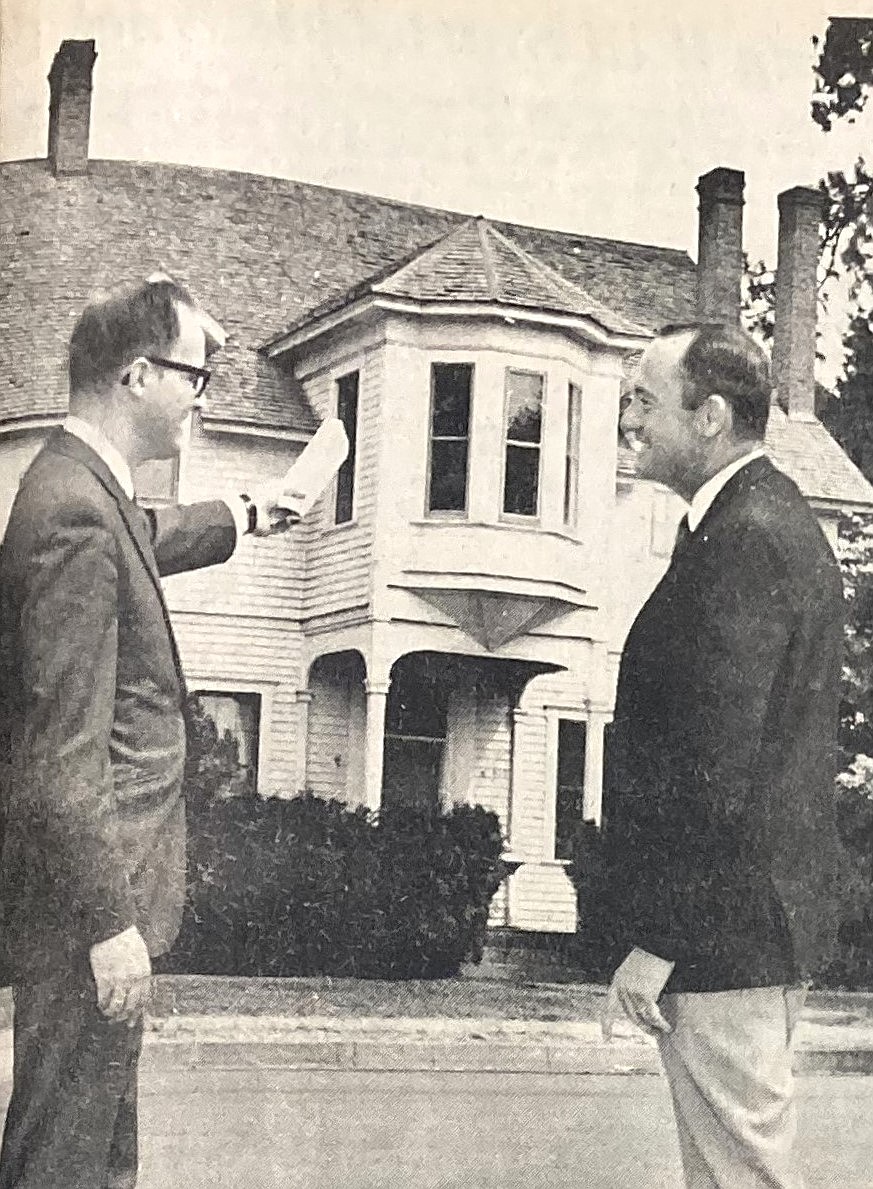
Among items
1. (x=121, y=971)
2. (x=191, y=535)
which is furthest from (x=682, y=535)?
(x=121, y=971)

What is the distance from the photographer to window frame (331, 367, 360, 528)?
3322mm

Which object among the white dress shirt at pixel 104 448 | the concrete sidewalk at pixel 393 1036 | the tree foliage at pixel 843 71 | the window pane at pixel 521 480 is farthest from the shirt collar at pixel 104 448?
the tree foliage at pixel 843 71

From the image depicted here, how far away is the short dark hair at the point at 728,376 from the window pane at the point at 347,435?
700 mm

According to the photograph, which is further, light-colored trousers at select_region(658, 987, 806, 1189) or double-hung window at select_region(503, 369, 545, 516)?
double-hung window at select_region(503, 369, 545, 516)

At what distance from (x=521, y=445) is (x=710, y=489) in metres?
0.57

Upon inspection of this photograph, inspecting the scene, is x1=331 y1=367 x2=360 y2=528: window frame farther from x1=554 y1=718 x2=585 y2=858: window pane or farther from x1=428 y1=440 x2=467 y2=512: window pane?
x1=554 y1=718 x2=585 y2=858: window pane

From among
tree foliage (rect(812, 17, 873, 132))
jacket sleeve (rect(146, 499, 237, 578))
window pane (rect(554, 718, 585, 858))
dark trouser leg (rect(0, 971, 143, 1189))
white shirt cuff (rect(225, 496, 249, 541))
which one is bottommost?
dark trouser leg (rect(0, 971, 143, 1189))

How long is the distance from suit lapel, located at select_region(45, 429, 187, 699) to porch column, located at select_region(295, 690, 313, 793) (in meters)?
0.42

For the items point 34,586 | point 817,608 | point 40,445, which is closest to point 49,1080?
point 34,586

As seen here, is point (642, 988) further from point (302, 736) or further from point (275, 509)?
A: point (275, 509)

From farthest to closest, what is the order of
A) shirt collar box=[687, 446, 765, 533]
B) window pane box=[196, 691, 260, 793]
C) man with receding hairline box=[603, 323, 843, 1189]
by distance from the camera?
window pane box=[196, 691, 260, 793] < shirt collar box=[687, 446, 765, 533] < man with receding hairline box=[603, 323, 843, 1189]

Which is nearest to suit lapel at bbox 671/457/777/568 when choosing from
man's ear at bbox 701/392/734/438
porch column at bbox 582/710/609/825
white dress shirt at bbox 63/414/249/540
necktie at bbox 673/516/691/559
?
necktie at bbox 673/516/691/559

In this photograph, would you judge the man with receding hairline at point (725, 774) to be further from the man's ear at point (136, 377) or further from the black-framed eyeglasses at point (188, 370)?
the man's ear at point (136, 377)

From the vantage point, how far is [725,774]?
2961 millimetres
